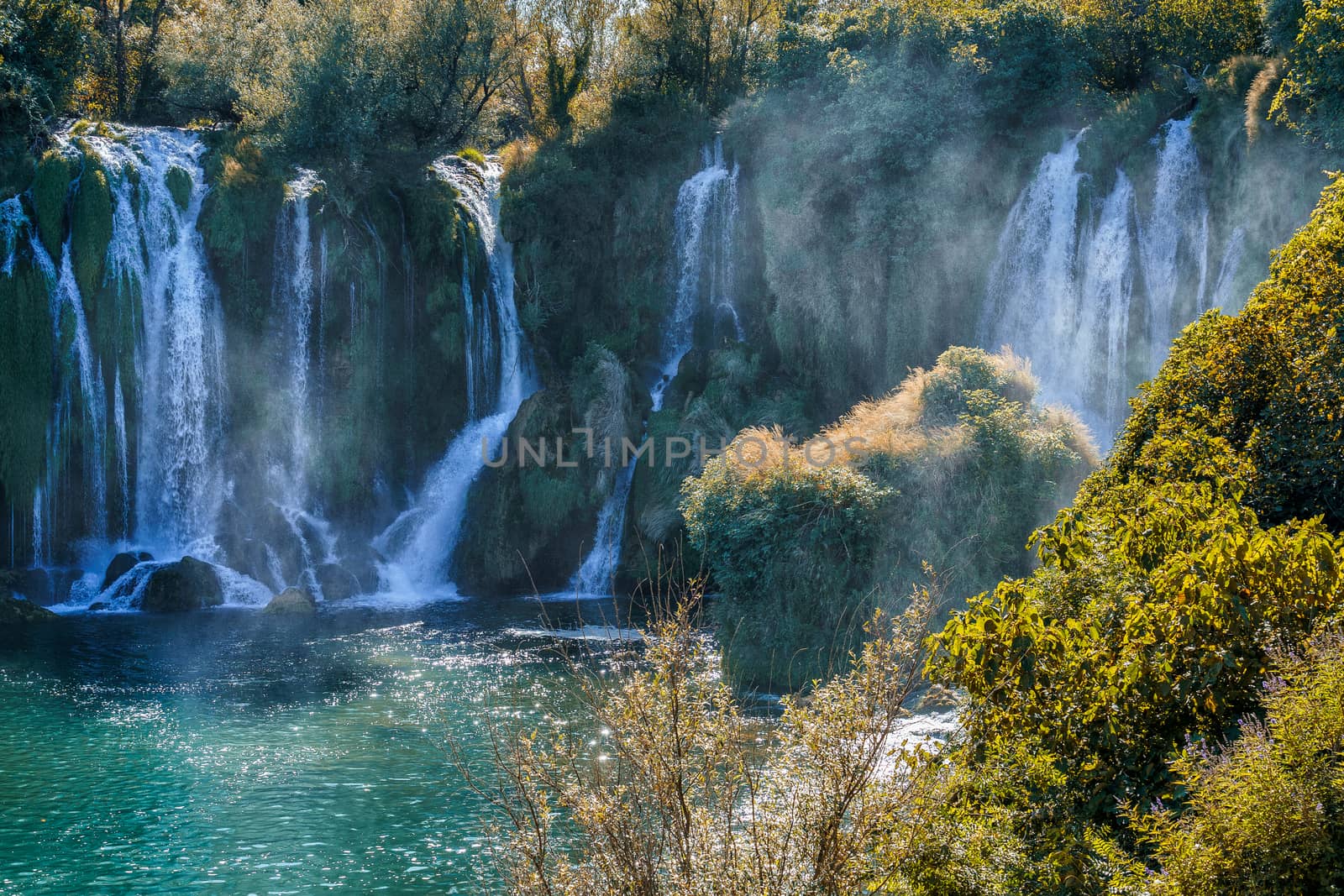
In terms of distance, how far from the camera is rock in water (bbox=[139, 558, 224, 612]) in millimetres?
25719

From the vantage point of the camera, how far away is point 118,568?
26.6 metres

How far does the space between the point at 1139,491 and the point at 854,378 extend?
66.6 feet

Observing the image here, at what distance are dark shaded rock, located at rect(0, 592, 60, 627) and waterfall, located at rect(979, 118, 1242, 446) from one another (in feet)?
73.8

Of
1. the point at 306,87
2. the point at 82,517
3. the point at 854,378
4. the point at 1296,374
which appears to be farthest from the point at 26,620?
the point at 1296,374

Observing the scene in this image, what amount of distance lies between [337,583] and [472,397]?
21.4 feet

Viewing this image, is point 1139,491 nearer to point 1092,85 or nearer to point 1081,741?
point 1081,741

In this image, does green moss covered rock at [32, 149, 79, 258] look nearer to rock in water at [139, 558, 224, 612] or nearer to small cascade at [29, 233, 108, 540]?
small cascade at [29, 233, 108, 540]

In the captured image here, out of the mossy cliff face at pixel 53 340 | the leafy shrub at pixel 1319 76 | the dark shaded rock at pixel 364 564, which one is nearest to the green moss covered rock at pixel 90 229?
the mossy cliff face at pixel 53 340

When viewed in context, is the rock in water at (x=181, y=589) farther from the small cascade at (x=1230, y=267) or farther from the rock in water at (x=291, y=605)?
the small cascade at (x=1230, y=267)

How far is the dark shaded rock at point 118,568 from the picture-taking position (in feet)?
86.6

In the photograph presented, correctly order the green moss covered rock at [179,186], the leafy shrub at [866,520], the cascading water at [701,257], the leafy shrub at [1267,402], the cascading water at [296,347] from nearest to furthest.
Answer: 1. the leafy shrub at [1267,402]
2. the leafy shrub at [866,520]
3. the green moss covered rock at [179,186]
4. the cascading water at [296,347]
5. the cascading water at [701,257]

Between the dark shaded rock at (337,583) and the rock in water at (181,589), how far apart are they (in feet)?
7.62

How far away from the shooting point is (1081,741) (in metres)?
7.82

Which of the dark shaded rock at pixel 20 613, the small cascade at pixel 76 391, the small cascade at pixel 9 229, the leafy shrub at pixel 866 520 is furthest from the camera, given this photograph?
the small cascade at pixel 76 391
